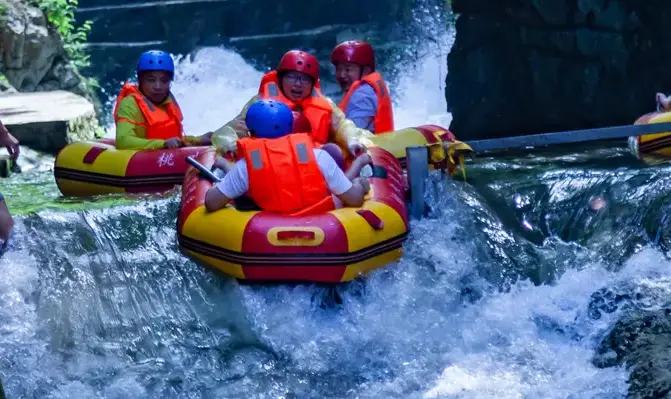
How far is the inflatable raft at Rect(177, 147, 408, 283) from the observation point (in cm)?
545

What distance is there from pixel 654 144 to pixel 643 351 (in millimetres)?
2794

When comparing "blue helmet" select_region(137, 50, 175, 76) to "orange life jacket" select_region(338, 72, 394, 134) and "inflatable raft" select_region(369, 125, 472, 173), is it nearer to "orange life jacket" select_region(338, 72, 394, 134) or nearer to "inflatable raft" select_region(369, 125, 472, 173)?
"orange life jacket" select_region(338, 72, 394, 134)

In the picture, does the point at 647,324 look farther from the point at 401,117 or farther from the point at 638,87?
the point at 401,117

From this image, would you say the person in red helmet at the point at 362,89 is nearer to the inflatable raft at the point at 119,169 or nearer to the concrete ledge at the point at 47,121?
the inflatable raft at the point at 119,169

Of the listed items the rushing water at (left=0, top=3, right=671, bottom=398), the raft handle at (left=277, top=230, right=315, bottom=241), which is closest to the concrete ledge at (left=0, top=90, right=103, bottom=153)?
the rushing water at (left=0, top=3, right=671, bottom=398)

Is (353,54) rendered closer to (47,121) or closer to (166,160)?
(166,160)

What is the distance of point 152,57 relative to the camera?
755 centimetres

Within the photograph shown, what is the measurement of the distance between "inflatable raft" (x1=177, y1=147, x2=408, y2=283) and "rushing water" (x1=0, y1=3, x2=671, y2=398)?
0.49 ft

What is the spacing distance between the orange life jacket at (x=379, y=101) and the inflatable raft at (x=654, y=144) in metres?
1.76

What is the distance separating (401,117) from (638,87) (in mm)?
4813

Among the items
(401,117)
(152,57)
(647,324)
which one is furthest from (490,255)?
(401,117)

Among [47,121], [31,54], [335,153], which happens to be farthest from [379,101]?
[31,54]

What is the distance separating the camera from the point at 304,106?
695 centimetres

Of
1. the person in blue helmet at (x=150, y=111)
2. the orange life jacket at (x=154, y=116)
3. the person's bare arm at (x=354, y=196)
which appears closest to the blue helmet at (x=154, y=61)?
the person in blue helmet at (x=150, y=111)
